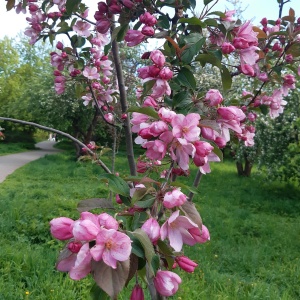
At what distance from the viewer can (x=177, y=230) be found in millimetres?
858

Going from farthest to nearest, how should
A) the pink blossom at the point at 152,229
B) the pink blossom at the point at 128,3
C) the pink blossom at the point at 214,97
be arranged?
the pink blossom at the point at 128,3 → the pink blossom at the point at 214,97 → the pink blossom at the point at 152,229

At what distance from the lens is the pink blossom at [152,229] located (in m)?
0.80

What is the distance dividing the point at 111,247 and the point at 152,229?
157 millimetres

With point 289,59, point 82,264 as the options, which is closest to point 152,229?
point 82,264

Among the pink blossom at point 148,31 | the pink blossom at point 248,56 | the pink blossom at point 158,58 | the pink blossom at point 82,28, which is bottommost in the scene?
the pink blossom at point 158,58

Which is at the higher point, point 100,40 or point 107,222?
point 100,40

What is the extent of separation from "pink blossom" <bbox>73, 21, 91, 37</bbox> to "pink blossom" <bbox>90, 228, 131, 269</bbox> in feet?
4.88

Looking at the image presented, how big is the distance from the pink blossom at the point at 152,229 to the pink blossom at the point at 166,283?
11cm

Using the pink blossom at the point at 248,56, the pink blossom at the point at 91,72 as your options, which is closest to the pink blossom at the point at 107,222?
the pink blossom at the point at 248,56

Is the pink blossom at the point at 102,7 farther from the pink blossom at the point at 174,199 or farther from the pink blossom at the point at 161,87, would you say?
the pink blossom at the point at 174,199

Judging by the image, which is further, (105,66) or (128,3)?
(105,66)

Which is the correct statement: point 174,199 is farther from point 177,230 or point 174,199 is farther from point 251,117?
point 251,117

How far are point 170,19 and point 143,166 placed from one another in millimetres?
474

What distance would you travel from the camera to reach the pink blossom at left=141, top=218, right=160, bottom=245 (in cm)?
80
